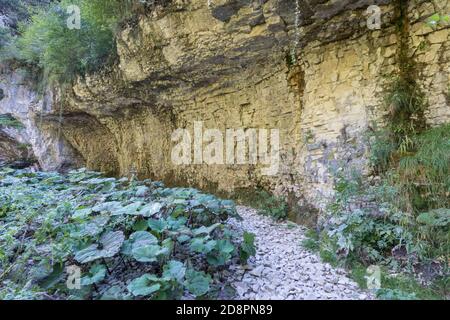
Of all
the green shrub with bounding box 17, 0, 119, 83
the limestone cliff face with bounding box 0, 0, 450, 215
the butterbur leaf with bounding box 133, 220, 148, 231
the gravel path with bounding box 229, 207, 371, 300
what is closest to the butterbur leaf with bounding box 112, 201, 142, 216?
the butterbur leaf with bounding box 133, 220, 148, 231

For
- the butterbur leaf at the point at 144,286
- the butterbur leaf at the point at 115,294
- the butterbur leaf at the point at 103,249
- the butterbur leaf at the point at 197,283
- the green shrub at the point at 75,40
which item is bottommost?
the butterbur leaf at the point at 115,294

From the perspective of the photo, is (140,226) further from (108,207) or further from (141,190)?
(141,190)

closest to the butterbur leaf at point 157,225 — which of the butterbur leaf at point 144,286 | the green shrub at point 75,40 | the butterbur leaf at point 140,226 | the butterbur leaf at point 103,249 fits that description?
the butterbur leaf at point 140,226

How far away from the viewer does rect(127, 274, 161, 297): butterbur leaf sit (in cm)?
178

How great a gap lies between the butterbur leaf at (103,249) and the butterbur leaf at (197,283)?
0.63 metres

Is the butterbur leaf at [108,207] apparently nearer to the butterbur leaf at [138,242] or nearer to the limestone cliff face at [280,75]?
the butterbur leaf at [138,242]

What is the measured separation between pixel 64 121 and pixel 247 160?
26.1ft

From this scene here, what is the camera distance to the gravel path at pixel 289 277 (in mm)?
2223

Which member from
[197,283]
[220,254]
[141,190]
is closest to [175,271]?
[197,283]

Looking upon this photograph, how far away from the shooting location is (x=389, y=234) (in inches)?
100

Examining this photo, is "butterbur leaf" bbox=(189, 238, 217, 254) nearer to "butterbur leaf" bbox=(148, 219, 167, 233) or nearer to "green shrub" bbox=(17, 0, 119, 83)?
"butterbur leaf" bbox=(148, 219, 167, 233)

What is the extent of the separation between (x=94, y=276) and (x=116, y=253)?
0.23 meters

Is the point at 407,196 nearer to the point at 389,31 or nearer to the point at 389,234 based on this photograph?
the point at 389,234

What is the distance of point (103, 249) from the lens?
2168 mm
